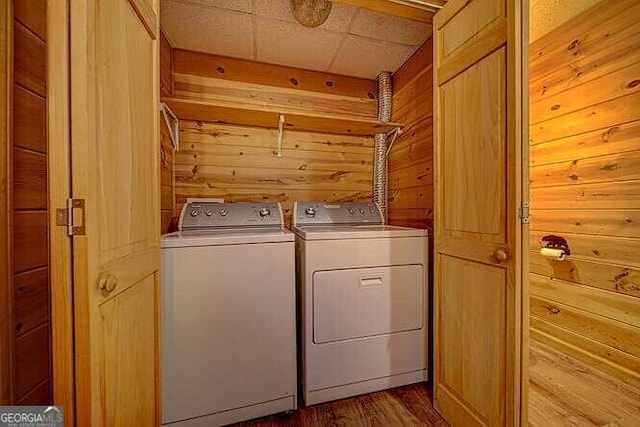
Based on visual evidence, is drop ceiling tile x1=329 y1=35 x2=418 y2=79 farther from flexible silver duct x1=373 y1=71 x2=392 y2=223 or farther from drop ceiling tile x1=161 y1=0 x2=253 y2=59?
drop ceiling tile x1=161 y1=0 x2=253 y2=59

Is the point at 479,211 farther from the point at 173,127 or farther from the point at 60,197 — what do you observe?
the point at 173,127

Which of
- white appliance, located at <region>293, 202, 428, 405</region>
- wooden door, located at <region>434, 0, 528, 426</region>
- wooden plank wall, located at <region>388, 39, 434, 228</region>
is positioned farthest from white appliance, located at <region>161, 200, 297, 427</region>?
wooden plank wall, located at <region>388, 39, 434, 228</region>

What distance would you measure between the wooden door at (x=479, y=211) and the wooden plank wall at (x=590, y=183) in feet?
3.45

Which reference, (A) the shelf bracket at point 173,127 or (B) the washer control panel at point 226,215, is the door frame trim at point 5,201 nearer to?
(B) the washer control panel at point 226,215

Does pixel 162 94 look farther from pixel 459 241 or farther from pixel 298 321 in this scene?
pixel 459 241

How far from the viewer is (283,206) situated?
7.19ft

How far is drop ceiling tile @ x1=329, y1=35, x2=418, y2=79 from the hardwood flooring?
2150 mm

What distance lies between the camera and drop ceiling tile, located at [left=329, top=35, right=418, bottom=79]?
6.41ft

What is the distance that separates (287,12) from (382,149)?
3.73ft

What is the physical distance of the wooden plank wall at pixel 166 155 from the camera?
175 cm

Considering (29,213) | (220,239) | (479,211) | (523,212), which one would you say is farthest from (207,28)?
(523,212)

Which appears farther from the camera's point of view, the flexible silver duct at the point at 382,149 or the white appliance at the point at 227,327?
the flexible silver duct at the point at 382,149

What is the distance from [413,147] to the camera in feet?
6.60

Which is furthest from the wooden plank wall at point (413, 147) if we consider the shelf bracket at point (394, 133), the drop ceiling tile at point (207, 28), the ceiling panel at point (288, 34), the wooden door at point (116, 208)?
the wooden door at point (116, 208)
